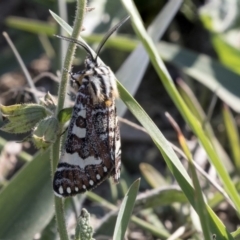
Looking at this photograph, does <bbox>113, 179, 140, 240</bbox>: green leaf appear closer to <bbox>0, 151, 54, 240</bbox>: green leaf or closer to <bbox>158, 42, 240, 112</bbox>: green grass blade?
<bbox>0, 151, 54, 240</bbox>: green leaf

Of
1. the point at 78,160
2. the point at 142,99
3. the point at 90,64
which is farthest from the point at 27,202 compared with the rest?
the point at 142,99

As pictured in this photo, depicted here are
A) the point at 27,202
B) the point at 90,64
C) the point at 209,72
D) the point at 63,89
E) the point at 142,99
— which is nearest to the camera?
the point at 63,89

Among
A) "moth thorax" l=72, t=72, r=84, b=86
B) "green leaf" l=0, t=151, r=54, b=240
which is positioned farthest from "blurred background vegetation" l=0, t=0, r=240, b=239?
"moth thorax" l=72, t=72, r=84, b=86

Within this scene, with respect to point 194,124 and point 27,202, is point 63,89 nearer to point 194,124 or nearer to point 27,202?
point 194,124

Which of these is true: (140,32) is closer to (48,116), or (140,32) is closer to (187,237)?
(48,116)

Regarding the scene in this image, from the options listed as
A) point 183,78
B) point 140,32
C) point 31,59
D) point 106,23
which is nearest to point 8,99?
point 31,59

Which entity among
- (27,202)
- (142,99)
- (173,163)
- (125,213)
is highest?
(173,163)
